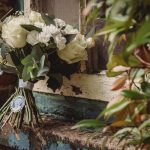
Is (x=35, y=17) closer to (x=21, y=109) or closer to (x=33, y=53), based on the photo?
(x=33, y=53)

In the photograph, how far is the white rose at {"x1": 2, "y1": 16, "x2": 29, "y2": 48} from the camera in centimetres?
136

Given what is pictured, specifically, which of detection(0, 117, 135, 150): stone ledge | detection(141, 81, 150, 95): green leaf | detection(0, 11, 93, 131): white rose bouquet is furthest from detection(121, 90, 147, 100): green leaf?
detection(0, 11, 93, 131): white rose bouquet

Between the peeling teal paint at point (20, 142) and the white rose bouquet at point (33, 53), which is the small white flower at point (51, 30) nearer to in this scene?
the white rose bouquet at point (33, 53)

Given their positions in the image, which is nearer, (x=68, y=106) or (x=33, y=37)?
(x=33, y=37)

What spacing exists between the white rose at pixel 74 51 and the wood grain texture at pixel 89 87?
0.41ft

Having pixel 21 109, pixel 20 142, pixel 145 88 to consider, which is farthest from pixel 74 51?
pixel 145 88

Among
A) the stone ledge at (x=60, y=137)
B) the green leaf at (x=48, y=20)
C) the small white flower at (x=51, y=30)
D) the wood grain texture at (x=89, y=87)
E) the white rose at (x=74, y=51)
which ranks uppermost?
the green leaf at (x=48, y=20)

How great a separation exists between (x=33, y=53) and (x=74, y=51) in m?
0.16

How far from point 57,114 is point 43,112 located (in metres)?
0.09

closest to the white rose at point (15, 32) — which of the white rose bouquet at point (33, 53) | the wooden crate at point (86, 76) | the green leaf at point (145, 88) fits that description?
the white rose bouquet at point (33, 53)

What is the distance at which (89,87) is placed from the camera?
5.00ft

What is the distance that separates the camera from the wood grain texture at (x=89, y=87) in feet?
4.80

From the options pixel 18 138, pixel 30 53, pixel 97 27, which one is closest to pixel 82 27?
pixel 97 27

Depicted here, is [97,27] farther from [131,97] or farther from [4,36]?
[131,97]
